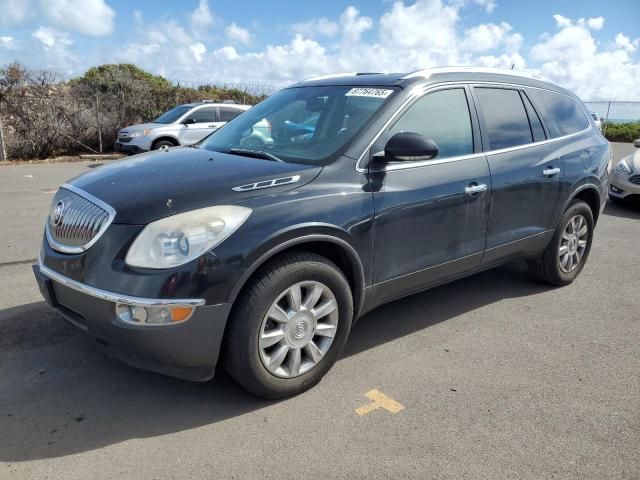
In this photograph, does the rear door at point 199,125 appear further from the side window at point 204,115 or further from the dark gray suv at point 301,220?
the dark gray suv at point 301,220

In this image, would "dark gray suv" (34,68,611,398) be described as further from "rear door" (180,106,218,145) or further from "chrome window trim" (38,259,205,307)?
"rear door" (180,106,218,145)

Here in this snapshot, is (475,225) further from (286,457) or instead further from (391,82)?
(286,457)

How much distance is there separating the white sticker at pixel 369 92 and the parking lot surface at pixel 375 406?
5.64ft

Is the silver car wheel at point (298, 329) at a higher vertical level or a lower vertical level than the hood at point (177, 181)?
lower

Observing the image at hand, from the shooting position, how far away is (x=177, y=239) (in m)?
2.67

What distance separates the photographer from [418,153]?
327cm

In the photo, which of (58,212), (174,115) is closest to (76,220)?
(58,212)

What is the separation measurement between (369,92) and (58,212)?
215cm

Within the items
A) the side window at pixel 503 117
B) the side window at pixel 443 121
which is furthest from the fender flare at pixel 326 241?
the side window at pixel 503 117

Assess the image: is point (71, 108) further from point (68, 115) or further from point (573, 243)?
point (573, 243)

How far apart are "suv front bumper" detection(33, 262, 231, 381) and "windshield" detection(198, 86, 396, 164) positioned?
4.04 feet

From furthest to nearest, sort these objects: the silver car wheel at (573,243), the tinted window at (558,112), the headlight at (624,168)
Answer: the headlight at (624,168) → the silver car wheel at (573,243) → the tinted window at (558,112)

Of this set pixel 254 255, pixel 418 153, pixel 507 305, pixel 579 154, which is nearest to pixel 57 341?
pixel 254 255

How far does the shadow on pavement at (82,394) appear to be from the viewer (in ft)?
9.00
